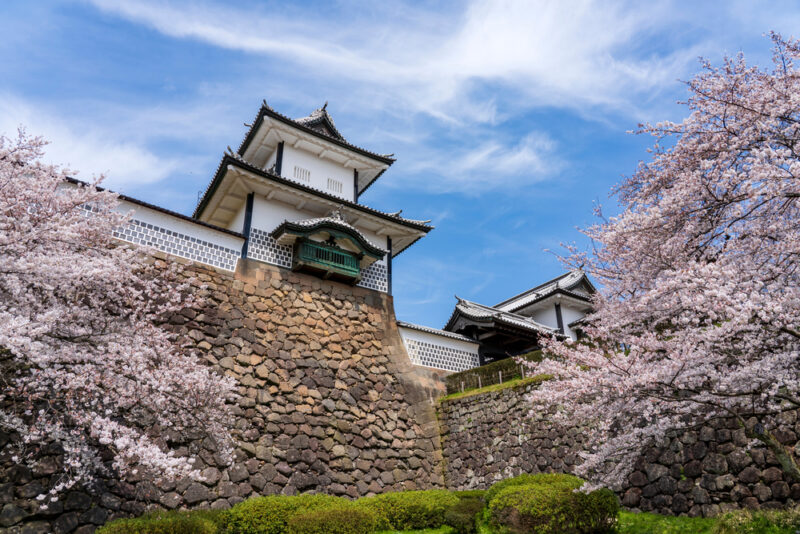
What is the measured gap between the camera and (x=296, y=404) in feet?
42.7

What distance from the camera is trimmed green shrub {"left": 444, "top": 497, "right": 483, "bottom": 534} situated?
9625 mm

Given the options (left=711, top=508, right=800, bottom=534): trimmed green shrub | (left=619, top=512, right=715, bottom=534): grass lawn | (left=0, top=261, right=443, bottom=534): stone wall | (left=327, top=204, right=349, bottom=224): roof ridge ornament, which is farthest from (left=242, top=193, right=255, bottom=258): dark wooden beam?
(left=711, top=508, right=800, bottom=534): trimmed green shrub

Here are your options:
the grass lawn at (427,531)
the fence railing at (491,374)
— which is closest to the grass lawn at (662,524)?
the grass lawn at (427,531)

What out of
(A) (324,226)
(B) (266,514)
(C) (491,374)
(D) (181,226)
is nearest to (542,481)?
(B) (266,514)

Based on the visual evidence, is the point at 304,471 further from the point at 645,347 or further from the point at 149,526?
the point at 645,347

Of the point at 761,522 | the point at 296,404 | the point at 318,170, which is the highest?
the point at 318,170

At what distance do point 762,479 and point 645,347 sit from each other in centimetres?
335

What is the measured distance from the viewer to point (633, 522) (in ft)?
29.8

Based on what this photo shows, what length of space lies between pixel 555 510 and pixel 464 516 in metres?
2.27

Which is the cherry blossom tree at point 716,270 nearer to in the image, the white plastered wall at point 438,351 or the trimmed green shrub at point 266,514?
the trimmed green shrub at point 266,514

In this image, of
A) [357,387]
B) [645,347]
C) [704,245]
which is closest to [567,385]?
[645,347]

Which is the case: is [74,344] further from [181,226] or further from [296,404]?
[296,404]

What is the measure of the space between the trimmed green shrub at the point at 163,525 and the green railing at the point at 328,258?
25.9 feet

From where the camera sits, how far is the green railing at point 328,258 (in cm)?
1492
